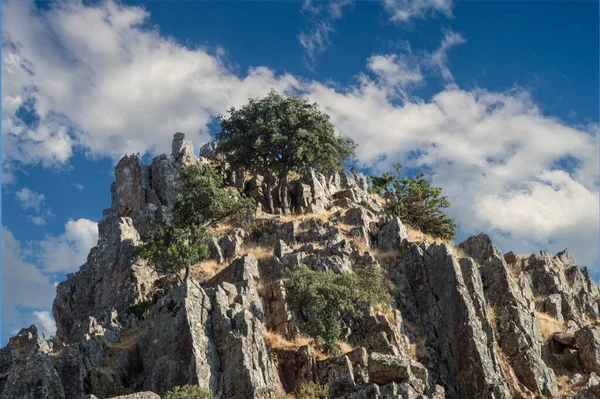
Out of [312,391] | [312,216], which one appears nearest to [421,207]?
[312,216]

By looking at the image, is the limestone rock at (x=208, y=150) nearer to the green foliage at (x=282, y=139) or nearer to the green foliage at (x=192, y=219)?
the green foliage at (x=282, y=139)

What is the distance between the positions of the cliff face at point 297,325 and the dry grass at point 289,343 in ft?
0.33

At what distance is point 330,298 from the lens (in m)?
40.6

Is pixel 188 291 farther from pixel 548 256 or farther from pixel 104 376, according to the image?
pixel 548 256

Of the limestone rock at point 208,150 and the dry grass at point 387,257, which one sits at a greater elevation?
the limestone rock at point 208,150

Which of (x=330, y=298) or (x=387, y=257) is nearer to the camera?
(x=330, y=298)

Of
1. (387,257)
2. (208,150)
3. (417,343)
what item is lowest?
(417,343)

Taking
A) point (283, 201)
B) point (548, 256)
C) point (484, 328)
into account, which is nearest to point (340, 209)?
point (283, 201)

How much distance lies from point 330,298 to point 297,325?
2.68 metres

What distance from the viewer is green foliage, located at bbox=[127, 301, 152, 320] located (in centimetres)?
4428

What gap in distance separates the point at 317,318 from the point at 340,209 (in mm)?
25172

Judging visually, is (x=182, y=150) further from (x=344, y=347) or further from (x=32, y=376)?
(x=32, y=376)

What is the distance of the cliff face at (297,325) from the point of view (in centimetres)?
3428

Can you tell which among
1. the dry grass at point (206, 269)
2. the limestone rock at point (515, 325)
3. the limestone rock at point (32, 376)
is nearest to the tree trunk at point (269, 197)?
the dry grass at point (206, 269)
